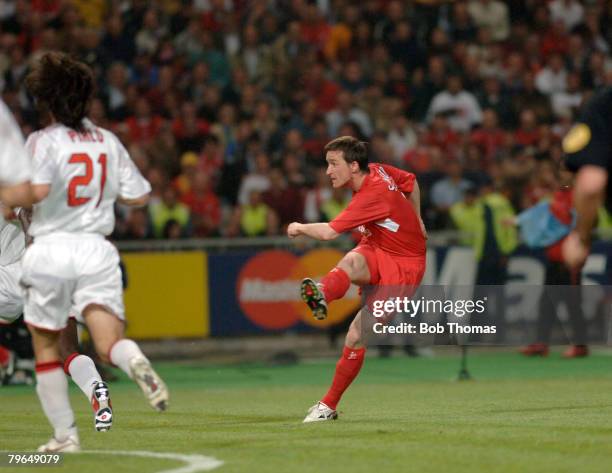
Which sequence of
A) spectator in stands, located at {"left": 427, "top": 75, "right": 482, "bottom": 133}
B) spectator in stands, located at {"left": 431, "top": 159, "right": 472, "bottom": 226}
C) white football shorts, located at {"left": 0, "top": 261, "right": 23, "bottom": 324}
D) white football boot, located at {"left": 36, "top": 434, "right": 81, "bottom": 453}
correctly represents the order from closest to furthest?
1. white football boot, located at {"left": 36, "top": 434, "right": 81, "bottom": 453}
2. white football shorts, located at {"left": 0, "top": 261, "right": 23, "bottom": 324}
3. spectator in stands, located at {"left": 431, "top": 159, "right": 472, "bottom": 226}
4. spectator in stands, located at {"left": 427, "top": 75, "right": 482, "bottom": 133}

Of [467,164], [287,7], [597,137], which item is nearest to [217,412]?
[597,137]

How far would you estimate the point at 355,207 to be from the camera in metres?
11.0

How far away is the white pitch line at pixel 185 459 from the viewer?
7.31m

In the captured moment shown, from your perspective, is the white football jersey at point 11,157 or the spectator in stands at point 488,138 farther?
the spectator in stands at point 488,138

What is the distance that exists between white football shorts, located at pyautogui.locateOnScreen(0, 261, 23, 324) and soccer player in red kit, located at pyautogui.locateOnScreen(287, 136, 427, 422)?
7.20ft

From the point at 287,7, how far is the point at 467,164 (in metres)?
4.63

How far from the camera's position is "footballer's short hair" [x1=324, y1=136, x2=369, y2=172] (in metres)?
11.1

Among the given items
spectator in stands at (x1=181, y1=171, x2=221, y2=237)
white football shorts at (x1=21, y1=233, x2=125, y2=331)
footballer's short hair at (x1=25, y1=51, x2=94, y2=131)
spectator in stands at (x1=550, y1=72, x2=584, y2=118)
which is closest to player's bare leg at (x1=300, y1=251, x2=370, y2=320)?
white football shorts at (x1=21, y1=233, x2=125, y2=331)

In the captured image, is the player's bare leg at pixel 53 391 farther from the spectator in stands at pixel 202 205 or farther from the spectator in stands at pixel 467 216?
the spectator in stands at pixel 467 216

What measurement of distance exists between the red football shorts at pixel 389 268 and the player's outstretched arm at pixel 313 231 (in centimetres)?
74

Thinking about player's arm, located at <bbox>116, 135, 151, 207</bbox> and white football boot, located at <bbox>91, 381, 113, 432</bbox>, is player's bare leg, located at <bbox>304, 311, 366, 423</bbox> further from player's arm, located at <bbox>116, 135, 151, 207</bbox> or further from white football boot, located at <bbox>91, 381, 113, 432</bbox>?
player's arm, located at <bbox>116, 135, 151, 207</bbox>

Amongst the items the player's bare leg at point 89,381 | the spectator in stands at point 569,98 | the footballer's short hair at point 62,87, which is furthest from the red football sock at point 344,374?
the spectator in stands at point 569,98

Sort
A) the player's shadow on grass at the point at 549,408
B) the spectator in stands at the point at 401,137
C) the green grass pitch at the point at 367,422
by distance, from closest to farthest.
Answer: the green grass pitch at the point at 367,422
the player's shadow on grass at the point at 549,408
the spectator in stands at the point at 401,137

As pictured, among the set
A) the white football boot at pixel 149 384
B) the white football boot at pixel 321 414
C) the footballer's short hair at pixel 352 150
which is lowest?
the white football boot at pixel 321 414
